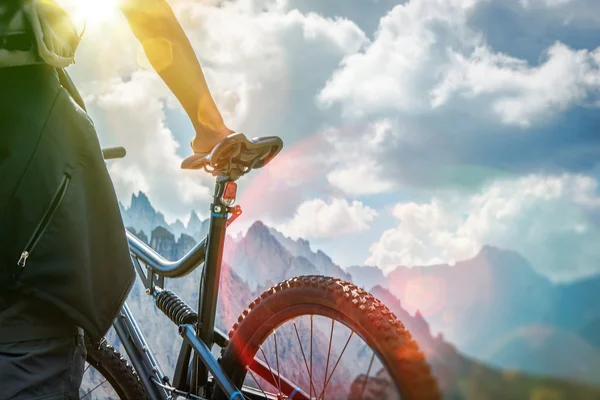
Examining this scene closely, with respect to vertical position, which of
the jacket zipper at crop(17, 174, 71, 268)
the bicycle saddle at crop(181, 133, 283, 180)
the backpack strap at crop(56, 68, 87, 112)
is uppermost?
the bicycle saddle at crop(181, 133, 283, 180)

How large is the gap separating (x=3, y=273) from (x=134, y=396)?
4.58 feet

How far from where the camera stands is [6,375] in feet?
2.91

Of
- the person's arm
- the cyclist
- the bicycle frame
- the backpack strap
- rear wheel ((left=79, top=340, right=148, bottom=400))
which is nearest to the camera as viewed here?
the cyclist

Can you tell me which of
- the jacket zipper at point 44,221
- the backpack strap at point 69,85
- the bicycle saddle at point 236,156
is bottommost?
the jacket zipper at point 44,221

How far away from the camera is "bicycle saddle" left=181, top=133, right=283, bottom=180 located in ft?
4.72

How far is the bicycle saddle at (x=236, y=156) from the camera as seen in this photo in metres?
1.44

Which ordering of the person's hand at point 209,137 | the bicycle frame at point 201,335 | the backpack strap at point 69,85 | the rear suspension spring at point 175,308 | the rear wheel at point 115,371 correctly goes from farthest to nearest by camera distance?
the rear wheel at point 115,371
the rear suspension spring at point 175,308
the bicycle frame at point 201,335
the person's hand at point 209,137
the backpack strap at point 69,85

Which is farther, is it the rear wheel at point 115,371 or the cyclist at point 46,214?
the rear wheel at point 115,371

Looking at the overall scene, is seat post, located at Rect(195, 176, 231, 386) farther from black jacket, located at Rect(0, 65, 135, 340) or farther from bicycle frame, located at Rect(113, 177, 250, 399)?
black jacket, located at Rect(0, 65, 135, 340)

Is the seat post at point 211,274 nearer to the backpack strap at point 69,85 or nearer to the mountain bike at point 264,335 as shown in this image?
the mountain bike at point 264,335

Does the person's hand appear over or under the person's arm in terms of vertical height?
under

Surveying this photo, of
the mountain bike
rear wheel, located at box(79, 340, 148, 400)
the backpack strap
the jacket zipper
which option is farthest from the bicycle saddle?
rear wheel, located at box(79, 340, 148, 400)

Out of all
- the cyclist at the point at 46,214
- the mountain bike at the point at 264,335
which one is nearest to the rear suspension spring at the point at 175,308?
the mountain bike at the point at 264,335

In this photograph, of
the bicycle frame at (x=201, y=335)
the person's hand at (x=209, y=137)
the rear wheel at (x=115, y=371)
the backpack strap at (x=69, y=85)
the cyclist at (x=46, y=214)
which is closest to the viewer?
the cyclist at (x=46, y=214)
